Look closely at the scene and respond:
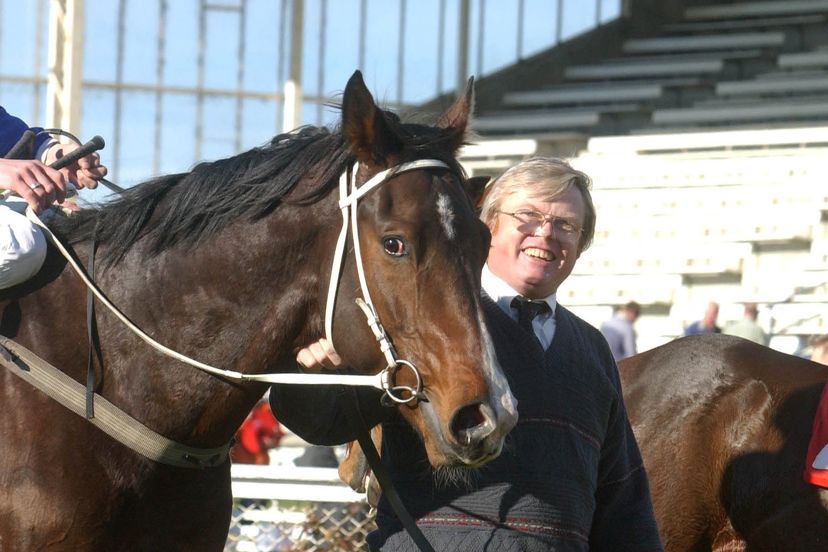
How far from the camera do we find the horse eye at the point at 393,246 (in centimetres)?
263

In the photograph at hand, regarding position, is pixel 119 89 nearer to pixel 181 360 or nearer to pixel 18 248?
pixel 18 248

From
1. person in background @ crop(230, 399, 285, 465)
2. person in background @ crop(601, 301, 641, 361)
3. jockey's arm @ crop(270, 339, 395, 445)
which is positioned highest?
jockey's arm @ crop(270, 339, 395, 445)

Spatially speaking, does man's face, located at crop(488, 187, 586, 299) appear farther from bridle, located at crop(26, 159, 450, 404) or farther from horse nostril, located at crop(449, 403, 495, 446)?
horse nostril, located at crop(449, 403, 495, 446)

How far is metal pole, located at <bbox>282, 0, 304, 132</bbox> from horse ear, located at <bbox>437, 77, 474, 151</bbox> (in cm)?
1057

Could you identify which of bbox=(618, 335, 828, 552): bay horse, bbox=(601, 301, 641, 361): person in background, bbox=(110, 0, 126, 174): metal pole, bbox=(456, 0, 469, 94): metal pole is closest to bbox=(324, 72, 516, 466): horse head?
bbox=(618, 335, 828, 552): bay horse

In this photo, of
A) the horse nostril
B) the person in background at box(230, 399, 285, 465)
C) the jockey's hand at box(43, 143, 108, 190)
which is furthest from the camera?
the person in background at box(230, 399, 285, 465)

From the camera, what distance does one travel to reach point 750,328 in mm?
10938

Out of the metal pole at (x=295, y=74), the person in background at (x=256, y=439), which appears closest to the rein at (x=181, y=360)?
the person in background at (x=256, y=439)

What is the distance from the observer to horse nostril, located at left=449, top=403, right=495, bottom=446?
97.1 inches

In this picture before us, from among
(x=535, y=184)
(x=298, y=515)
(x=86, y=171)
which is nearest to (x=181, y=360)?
(x=86, y=171)

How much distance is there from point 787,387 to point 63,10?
29.4ft

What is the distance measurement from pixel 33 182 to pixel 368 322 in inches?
35.7

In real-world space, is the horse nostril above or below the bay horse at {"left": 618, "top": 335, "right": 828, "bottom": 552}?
above

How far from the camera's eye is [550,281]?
10.2ft
